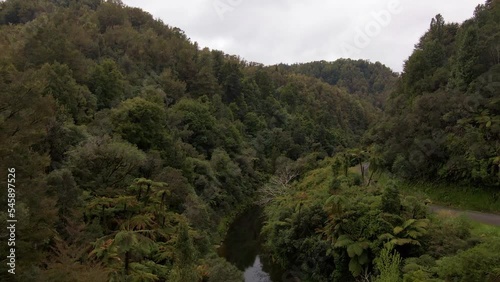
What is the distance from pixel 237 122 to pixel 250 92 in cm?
1133

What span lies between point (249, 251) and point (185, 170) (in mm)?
7748

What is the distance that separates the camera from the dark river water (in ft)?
80.8

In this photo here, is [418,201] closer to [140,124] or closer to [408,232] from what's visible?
[408,232]

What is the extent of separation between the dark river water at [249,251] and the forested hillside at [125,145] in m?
1.38

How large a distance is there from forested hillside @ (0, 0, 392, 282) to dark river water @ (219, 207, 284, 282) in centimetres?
138

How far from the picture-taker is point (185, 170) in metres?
30.7

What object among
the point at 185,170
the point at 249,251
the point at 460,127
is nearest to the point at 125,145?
the point at 185,170

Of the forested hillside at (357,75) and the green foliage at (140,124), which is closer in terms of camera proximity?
the green foliage at (140,124)

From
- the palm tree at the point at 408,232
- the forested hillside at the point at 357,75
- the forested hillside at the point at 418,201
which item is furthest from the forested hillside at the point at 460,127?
the forested hillside at the point at 357,75

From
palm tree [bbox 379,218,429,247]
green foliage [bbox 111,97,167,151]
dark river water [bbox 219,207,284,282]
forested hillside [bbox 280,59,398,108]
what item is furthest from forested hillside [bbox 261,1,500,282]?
forested hillside [bbox 280,59,398,108]

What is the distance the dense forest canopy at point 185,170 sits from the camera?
12.8m

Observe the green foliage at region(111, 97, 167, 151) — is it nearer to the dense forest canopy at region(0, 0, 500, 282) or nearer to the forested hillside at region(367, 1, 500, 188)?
the dense forest canopy at region(0, 0, 500, 282)

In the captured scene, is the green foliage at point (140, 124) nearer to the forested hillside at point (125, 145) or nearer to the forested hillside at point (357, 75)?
the forested hillside at point (125, 145)

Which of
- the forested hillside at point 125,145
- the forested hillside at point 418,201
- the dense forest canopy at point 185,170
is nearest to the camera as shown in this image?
the forested hillside at point 125,145
